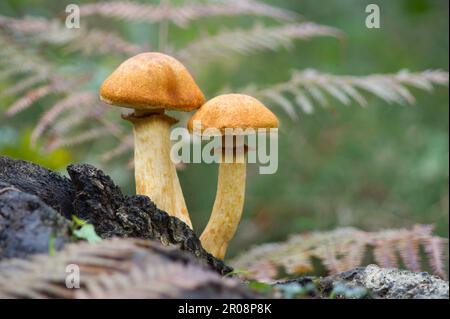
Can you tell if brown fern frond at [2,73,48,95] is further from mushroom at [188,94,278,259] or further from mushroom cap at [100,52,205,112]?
mushroom at [188,94,278,259]

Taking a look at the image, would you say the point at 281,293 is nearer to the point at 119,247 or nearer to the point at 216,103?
the point at 119,247

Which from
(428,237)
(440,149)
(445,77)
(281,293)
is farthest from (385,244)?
(440,149)

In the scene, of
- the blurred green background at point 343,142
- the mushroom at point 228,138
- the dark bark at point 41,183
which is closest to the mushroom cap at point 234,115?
the mushroom at point 228,138

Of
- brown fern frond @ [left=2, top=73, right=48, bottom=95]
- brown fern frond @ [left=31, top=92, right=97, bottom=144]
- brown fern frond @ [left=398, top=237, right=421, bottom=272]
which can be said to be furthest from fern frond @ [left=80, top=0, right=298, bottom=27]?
brown fern frond @ [left=398, top=237, right=421, bottom=272]

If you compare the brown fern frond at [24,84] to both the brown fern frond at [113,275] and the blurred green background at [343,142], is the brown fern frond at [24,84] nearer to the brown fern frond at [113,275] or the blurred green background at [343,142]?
the blurred green background at [343,142]

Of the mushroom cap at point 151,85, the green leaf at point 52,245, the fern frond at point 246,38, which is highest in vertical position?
the fern frond at point 246,38

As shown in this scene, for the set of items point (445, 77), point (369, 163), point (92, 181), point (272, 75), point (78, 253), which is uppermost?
point (272, 75)
